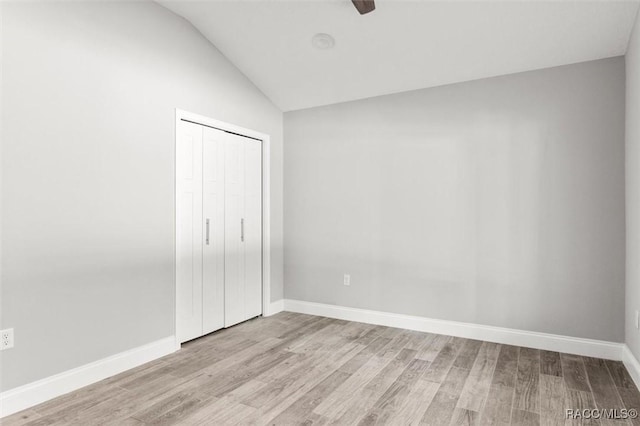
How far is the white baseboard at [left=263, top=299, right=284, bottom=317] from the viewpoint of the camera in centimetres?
424

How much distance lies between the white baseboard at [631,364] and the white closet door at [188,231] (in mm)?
3285

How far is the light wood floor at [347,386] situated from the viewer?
2158mm

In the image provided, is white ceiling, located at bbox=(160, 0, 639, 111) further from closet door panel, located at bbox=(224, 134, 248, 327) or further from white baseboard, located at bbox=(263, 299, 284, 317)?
white baseboard, located at bbox=(263, 299, 284, 317)

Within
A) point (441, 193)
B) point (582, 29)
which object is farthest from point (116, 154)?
point (582, 29)

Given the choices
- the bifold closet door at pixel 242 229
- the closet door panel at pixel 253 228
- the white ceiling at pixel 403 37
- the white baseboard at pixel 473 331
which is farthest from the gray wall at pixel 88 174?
the white baseboard at pixel 473 331

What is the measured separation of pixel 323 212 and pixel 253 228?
789 mm

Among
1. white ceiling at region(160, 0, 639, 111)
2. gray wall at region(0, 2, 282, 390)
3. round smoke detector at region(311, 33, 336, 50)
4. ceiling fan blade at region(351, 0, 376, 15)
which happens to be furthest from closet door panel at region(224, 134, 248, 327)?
ceiling fan blade at region(351, 0, 376, 15)

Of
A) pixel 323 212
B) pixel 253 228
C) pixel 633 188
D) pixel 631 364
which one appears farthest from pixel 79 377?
pixel 633 188

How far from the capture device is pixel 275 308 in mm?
4352

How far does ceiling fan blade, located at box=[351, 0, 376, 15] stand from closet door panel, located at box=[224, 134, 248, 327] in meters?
1.72

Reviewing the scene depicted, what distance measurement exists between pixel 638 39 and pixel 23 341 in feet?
13.9

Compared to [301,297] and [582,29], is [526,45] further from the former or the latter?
[301,297]

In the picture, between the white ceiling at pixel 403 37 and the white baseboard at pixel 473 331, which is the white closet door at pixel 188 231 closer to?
the white ceiling at pixel 403 37

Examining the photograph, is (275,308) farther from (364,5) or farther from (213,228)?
(364,5)
